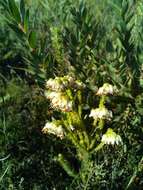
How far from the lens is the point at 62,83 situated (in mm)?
2275

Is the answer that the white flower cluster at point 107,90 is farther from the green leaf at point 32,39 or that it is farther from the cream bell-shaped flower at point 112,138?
the green leaf at point 32,39

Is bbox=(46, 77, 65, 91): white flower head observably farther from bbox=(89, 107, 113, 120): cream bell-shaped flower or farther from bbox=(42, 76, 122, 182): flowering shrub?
bbox=(89, 107, 113, 120): cream bell-shaped flower

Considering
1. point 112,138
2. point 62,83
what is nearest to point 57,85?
point 62,83

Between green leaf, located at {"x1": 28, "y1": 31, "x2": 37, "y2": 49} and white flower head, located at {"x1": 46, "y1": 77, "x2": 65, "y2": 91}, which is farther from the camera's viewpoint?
green leaf, located at {"x1": 28, "y1": 31, "x2": 37, "y2": 49}

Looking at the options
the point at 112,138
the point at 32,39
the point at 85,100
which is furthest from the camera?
the point at 85,100

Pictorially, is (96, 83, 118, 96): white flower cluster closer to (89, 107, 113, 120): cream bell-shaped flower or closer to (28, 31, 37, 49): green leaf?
(89, 107, 113, 120): cream bell-shaped flower

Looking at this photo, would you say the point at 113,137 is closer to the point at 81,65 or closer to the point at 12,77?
the point at 81,65

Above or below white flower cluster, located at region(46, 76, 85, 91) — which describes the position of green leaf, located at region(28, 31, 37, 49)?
above

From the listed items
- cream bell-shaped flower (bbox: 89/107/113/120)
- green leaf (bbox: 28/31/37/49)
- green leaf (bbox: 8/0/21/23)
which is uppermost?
green leaf (bbox: 8/0/21/23)

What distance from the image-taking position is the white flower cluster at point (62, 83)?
226 cm

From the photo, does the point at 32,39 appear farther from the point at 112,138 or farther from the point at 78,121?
the point at 112,138

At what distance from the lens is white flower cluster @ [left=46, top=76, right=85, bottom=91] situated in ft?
7.43

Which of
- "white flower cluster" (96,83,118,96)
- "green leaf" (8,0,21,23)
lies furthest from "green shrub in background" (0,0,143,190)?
"white flower cluster" (96,83,118,96)

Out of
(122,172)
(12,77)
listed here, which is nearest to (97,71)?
(122,172)
